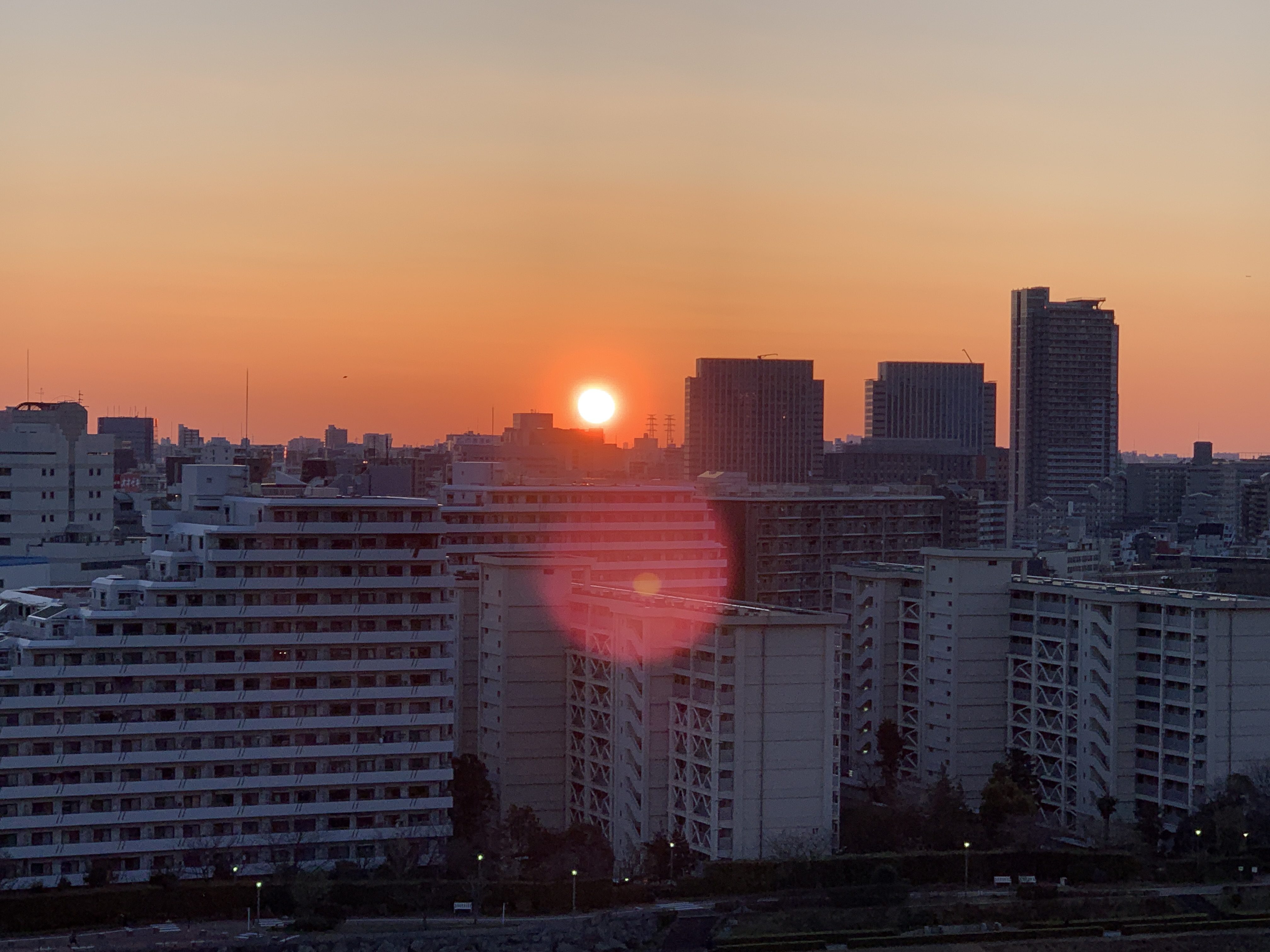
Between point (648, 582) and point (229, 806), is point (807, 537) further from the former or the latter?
point (229, 806)

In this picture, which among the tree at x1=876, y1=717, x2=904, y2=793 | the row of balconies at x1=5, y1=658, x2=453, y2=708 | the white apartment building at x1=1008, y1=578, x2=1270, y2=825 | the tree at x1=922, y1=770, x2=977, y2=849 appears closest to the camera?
the row of balconies at x1=5, y1=658, x2=453, y2=708

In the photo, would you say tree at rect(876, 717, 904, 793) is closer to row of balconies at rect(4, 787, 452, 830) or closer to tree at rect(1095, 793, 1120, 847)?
tree at rect(1095, 793, 1120, 847)

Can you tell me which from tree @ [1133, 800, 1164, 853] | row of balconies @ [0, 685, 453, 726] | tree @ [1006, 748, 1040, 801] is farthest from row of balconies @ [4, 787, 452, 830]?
tree @ [1133, 800, 1164, 853]

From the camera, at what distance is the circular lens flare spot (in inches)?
3071

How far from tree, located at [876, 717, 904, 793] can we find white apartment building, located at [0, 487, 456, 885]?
16.5 meters

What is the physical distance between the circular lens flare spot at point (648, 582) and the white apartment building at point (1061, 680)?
12.8 meters

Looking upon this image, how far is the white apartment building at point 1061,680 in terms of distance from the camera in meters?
54.9

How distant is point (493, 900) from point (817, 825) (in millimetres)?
9200

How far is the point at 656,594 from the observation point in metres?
Result: 58.0

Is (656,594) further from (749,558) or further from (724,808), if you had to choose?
(749,558)

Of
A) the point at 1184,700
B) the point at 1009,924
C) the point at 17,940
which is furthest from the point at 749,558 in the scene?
the point at 17,940

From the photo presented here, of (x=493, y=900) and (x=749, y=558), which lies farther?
(x=749, y=558)

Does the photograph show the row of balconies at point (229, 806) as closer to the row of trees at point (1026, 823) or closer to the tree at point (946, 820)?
the row of trees at point (1026, 823)

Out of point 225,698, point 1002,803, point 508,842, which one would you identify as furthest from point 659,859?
point 225,698
